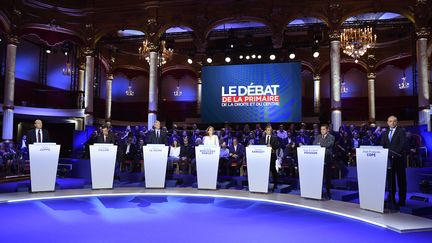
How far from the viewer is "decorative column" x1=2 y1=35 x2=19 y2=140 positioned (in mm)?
11536

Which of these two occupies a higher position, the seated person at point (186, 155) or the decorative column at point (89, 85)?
the decorative column at point (89, 85)

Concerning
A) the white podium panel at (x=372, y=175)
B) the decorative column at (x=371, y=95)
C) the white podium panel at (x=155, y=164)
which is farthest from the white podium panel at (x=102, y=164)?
the decorative column at (x=371, y=95)

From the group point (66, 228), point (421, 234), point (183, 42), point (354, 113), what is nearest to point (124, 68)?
point (183, 42)

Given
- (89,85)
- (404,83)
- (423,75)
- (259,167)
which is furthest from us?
(404,83)

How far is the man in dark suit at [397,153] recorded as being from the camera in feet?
15.8

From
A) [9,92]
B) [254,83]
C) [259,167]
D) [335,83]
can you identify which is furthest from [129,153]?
[335,83]

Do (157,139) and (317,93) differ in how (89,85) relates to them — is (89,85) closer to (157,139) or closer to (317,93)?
(157,139)

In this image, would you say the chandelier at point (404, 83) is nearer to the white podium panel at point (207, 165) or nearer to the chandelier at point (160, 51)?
the chandelier at point (160, 51)

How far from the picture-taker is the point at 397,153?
483 centimetres

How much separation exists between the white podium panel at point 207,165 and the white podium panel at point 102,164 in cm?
169

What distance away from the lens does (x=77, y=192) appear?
6109 mm

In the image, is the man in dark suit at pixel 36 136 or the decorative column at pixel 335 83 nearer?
the man in dark suit at pixel 36 136

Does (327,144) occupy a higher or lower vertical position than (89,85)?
lower

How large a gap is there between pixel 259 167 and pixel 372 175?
219cm
